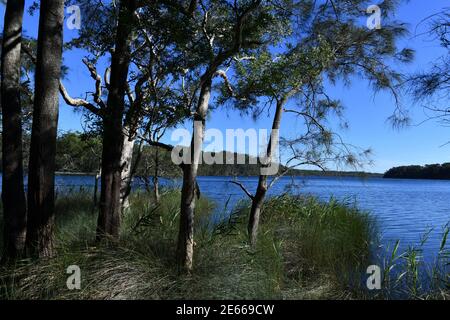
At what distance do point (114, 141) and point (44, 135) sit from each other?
867 millimetres

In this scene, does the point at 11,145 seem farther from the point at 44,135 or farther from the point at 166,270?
the point at 166,270

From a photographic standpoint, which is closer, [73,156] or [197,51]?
[197,51]

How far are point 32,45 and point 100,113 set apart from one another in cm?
654

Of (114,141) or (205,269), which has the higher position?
(114,141)

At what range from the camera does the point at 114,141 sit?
17.7ft

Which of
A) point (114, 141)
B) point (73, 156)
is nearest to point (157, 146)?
point (114, 141)

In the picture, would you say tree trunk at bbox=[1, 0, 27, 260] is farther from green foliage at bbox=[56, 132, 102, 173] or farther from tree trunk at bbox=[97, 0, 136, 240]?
green foliage at bbox=[56, 132, 102, 173]

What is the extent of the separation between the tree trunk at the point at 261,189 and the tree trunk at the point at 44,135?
10.4 ft

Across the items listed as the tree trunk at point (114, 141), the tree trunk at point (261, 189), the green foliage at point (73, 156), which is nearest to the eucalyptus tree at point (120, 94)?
the tree trunk at point (114, 141)

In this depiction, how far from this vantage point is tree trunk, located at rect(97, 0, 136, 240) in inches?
209

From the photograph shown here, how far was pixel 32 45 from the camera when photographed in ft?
34.4

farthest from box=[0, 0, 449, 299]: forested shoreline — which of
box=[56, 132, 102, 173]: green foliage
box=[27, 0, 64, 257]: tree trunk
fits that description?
box=[56, 132, 102, 173]: green foliage
